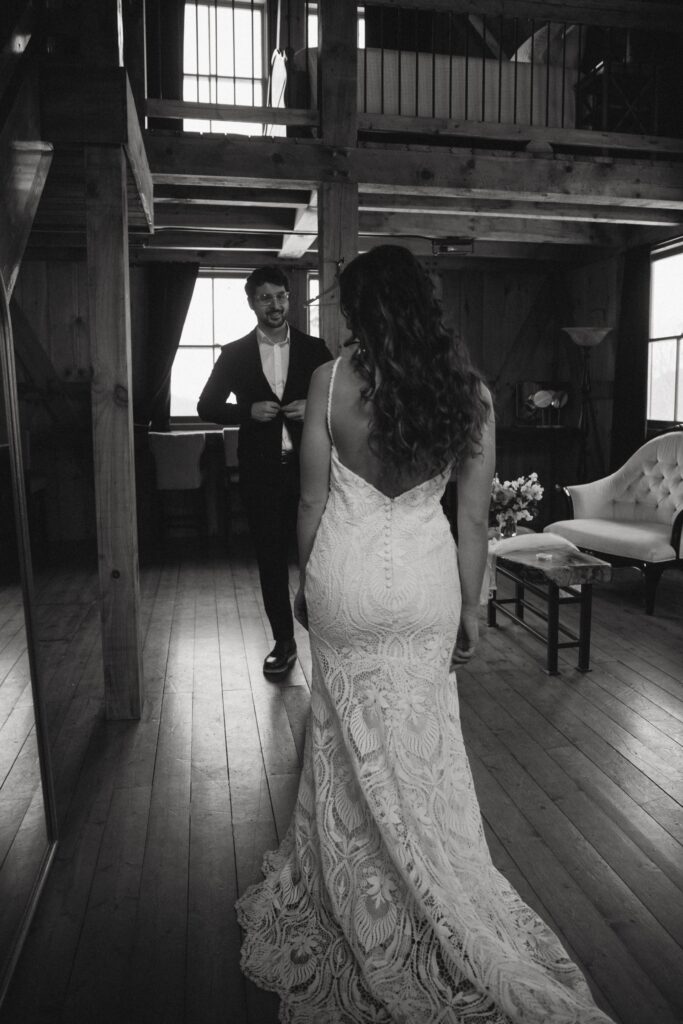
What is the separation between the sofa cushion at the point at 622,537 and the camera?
509cm

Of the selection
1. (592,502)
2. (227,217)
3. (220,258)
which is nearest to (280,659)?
(592,502)

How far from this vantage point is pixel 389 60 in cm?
642

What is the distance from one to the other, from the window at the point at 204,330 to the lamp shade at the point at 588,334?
3465mm

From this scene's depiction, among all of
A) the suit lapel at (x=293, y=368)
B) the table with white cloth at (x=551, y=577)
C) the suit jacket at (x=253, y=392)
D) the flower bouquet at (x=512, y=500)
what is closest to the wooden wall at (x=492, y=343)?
the flower bouquet at (x=512, y=500)

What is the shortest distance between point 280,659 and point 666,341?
527cm

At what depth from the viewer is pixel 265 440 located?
149 inches

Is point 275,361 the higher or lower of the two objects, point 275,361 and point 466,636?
the higher

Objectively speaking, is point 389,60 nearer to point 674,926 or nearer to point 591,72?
point 591,72

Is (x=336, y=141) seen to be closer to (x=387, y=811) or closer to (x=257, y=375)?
(x=257, y=375)

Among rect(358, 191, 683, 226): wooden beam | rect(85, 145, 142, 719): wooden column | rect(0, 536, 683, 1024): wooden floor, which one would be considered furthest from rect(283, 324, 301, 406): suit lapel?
rect(358, 191, 683, 226): wooden beam

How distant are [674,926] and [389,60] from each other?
648 centimetres

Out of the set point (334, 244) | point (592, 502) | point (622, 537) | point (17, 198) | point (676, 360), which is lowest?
point (622, 537)

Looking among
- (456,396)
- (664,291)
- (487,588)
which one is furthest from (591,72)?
(456,396)

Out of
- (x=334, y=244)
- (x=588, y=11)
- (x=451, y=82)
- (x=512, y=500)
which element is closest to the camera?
(x=512, y=500)
